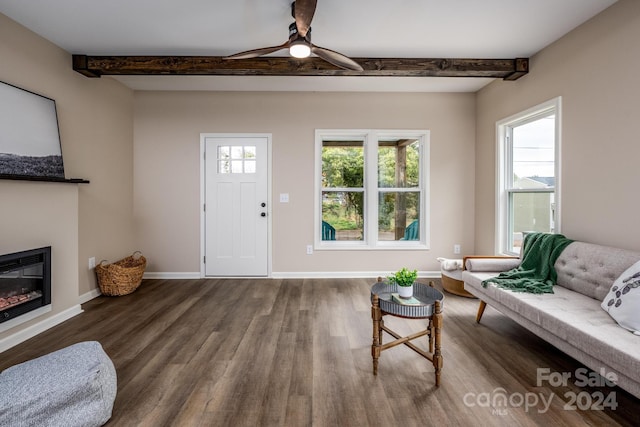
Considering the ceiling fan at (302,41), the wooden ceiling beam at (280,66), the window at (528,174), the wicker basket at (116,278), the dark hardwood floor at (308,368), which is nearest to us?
the dark hardwood floor at (308,368)

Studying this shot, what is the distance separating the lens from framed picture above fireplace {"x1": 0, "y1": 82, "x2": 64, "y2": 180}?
7.42ft

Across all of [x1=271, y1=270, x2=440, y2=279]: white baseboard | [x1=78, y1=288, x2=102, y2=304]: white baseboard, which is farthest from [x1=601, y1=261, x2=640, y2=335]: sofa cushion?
[x1=78, y1=288, x2=102, y2=304]: white baseboard

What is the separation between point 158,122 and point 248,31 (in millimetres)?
2183

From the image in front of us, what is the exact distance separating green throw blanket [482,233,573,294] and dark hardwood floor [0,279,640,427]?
0.45 m

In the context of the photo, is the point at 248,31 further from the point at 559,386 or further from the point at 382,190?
the point at 559,386

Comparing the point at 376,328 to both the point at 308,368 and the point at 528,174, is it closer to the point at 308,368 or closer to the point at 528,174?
the point at 308,368

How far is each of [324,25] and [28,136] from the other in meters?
2.77

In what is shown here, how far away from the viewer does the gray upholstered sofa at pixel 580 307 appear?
1.46m

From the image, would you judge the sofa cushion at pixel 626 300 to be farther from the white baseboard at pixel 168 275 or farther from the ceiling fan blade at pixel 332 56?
the white baseboard at pixel 168 275

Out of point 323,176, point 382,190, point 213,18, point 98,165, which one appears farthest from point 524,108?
point 98,165

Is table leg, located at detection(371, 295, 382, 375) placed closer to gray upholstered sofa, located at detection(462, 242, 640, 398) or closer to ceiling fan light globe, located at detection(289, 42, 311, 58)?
gray upholstered sofa, located at detection(462, 242, 640, 398)

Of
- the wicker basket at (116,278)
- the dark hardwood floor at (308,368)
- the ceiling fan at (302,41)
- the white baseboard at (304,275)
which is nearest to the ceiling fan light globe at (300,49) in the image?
the ceiling fan at (302,41)

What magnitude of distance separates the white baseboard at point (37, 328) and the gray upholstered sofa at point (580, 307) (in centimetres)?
393

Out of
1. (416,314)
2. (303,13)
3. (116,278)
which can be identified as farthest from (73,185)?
(416,314)
